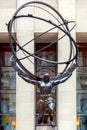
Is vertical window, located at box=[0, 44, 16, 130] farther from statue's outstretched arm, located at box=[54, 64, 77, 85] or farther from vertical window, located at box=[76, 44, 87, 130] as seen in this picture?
statue's outstretched arm, located at box=[54, 64, 77, 85]

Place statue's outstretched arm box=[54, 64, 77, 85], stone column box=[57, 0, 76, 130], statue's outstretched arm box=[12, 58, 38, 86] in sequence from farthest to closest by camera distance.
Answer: stone column box=[57, 0, 76, 130]
statue's outstretched arm box=[54, 64, 77, 85]
statue's outstretched arm box=[12, 58, 38, 86]

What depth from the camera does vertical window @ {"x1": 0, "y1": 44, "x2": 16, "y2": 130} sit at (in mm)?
29891

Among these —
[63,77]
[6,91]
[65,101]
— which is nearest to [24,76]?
[63,77]

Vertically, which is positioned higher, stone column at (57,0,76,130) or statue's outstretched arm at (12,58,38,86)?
statue's outstretched arm at (12,58,38,86)

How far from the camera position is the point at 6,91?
30.0 m

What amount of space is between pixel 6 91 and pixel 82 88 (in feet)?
14.8

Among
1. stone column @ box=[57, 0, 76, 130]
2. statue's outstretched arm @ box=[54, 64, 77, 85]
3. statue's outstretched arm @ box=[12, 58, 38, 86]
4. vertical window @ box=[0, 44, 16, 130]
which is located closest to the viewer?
statue's outstretched arm @ box=[12, 58, 38, 86]

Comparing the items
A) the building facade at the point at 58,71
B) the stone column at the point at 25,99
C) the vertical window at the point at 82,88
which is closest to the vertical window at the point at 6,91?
the building facade at the point at 58,71

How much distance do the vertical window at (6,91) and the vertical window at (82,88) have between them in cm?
386

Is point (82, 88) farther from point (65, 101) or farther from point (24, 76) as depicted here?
point (24, 76)

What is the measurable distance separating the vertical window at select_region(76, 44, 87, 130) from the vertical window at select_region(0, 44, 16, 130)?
386 centimetres

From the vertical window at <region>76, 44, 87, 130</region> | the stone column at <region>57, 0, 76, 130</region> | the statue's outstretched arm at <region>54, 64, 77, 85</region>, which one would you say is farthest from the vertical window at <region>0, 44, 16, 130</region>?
the statue's outstretched arm at <region>54, 64, 77, 85</region>

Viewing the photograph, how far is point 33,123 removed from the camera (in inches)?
1016

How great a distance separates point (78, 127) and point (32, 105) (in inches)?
195
